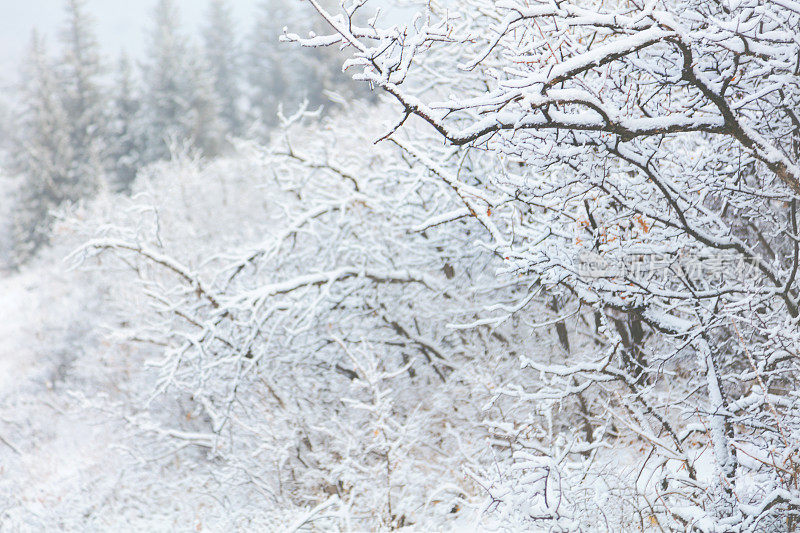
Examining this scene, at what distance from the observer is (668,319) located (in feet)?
13.9

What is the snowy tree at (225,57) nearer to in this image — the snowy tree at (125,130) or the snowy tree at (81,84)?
the snowy tree at (125,130)

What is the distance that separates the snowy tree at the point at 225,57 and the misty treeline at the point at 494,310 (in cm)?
1860

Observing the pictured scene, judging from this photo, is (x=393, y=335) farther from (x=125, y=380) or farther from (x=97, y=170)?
(x=97, y=170)

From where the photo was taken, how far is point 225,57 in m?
36.0

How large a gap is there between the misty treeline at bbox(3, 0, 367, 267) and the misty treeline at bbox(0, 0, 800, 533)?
1314cm


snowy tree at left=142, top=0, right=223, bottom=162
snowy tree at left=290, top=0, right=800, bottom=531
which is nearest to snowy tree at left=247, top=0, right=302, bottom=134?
snowy tree at left=142, top=0, right=223, bottom=162

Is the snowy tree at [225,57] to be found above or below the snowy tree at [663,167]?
below

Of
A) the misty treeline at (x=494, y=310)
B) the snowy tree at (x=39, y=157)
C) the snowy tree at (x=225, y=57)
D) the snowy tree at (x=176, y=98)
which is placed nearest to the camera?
the misty treeline at (x=494, y=310)

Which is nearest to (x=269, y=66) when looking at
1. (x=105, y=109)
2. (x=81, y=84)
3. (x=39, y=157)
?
(x=105, y=109)

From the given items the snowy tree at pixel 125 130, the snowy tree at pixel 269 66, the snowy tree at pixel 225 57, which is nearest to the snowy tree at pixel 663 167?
the snowy tree at pixel 125 130

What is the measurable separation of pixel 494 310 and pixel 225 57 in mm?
34711

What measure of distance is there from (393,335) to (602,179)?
631 cm

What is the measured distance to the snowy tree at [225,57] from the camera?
35.0m

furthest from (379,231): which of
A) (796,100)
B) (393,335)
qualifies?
(796,100)
